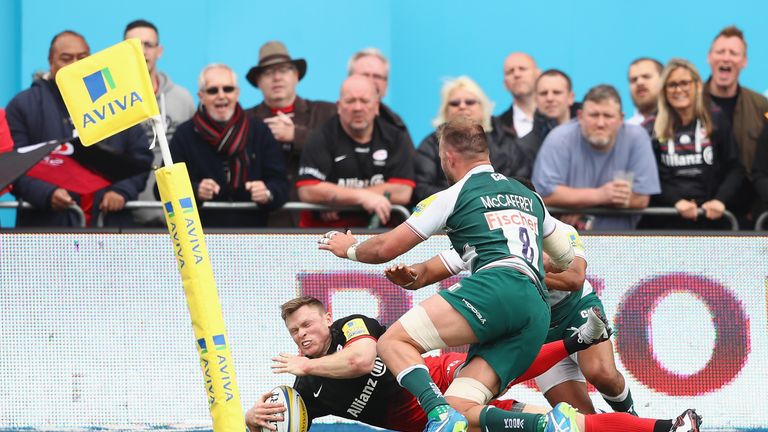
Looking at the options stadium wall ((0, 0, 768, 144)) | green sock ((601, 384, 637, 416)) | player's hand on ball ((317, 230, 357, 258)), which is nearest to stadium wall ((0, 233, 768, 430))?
green sock ((601, 384, 637, 416))

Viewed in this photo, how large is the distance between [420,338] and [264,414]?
3.54ft

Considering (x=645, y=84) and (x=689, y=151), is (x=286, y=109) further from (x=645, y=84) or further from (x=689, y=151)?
(x=689, y=151)

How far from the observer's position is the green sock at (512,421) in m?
6.58

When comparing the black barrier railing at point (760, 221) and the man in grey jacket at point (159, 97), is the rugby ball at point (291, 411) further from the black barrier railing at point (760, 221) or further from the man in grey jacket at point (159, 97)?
the black barrier railing at point (760, 221)

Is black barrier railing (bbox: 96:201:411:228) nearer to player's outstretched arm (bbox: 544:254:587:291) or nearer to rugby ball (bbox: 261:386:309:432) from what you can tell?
player's outstretched arm (bbox: 544:254:587:291)

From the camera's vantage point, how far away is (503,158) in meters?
10.2

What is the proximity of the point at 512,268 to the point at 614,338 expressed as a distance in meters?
2.79

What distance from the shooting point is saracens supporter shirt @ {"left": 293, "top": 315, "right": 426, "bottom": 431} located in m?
7.38

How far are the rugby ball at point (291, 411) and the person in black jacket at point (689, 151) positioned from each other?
3.92 metres

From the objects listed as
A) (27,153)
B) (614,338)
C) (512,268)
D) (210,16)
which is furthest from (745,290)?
(210,16)

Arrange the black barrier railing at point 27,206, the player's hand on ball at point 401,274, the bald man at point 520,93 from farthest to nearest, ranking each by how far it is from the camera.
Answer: the bald man at point 520,93
the black barrier railing at point 27,206
the player's hand on ball at point 401,274

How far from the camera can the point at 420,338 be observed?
667 cm

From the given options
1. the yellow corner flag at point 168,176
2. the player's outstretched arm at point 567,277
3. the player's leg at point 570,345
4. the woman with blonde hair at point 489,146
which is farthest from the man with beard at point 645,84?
the yellow corner flag at point 168,176

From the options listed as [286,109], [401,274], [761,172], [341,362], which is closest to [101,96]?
[401,274]
